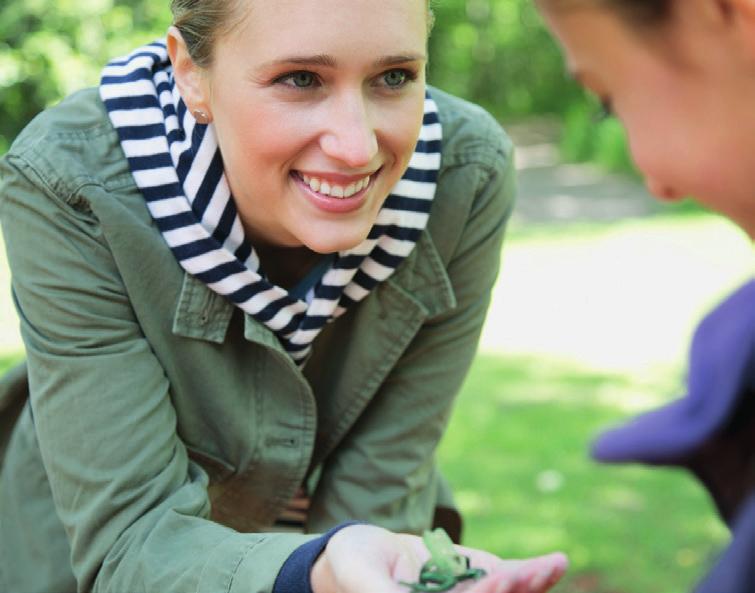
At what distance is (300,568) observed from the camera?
2.31 meters

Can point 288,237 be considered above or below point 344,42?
below

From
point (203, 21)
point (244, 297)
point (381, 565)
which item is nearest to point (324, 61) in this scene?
point (203, 21)

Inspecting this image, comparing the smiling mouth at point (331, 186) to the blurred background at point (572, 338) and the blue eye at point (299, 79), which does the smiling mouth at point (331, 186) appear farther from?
the blurred background at point (572, 338)

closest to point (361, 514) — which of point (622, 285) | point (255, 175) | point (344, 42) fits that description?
point (255, 175)

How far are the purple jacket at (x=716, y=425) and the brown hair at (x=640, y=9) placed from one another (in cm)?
35

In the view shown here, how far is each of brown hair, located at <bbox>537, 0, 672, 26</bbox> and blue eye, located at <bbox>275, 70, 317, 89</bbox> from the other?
3.05 ft

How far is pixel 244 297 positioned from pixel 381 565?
0.73 meters

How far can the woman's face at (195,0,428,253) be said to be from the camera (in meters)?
2.39

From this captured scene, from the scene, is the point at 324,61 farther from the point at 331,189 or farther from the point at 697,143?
the point at 697,143

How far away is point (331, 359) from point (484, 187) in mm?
539

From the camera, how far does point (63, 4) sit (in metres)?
9.73

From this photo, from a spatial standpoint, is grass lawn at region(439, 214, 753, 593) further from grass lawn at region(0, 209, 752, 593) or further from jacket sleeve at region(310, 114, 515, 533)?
Answer: jacket sleeve at region(310, 114, 515, 533)

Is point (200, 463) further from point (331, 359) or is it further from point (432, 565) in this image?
point (432, 565)

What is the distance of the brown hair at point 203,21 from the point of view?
96.9 inches
